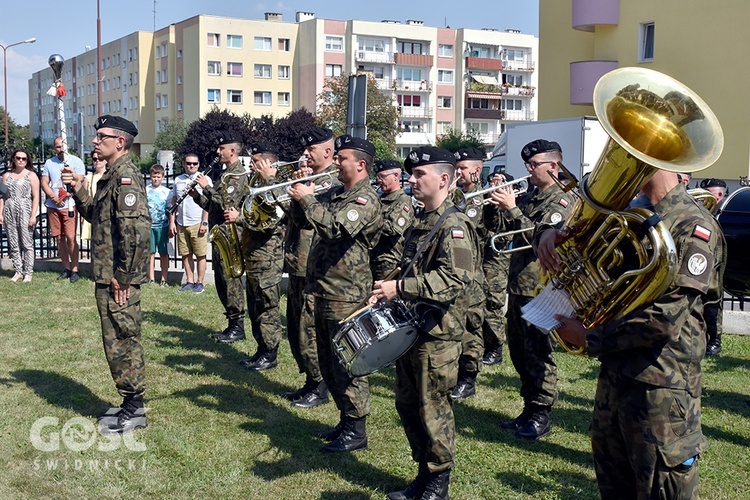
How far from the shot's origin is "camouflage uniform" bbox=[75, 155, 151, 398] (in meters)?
6.12

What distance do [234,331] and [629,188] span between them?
23.2 ft

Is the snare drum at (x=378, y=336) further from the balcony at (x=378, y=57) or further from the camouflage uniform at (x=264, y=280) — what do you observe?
the balcony at (x=378, y=57)

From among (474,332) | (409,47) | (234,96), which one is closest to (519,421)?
(474,332)

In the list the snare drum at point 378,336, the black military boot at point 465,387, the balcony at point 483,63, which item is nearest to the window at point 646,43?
the black military boot at point 465,387

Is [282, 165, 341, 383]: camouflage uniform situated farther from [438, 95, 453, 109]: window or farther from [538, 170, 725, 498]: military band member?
[438, 95, 453, 109]: window

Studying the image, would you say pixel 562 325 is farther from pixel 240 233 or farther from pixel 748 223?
pixel 240 233

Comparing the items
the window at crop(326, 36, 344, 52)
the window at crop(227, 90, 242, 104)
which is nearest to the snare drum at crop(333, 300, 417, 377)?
the window at crop(227, 90, 242, 104)

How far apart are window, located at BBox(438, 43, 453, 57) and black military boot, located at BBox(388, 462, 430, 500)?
74.0 m

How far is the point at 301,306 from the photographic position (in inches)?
283

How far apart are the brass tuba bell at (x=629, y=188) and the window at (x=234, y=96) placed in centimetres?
6955

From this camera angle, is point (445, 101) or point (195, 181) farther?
point (445, 101)

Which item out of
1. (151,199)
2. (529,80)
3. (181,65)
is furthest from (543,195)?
(529,80)

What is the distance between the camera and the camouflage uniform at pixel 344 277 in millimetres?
5969

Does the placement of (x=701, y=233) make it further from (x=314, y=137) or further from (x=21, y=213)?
(x=21, y=213)
